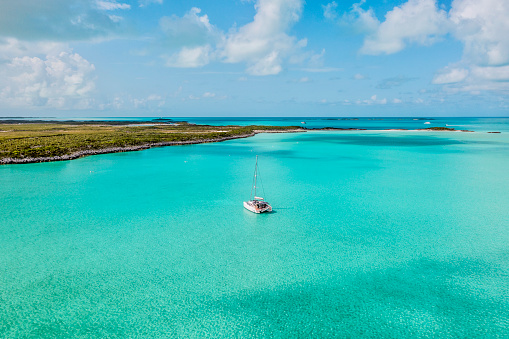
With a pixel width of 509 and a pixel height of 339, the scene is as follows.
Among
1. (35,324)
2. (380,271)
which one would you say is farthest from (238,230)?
(35,324)

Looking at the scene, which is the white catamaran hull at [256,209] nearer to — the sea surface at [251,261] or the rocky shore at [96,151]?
the sea surface at [251,261]

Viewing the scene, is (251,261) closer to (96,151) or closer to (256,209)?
(256,209)

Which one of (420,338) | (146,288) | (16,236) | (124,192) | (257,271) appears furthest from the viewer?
(124,192)

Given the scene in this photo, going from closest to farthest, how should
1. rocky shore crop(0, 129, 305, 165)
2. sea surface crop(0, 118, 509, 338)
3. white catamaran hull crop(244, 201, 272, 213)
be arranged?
sea surface crop(0, 118, 509, 338) → white catamaran hull crop(244, 201, 272, 213) → rocky shore crop(0, 129, 305, 165)

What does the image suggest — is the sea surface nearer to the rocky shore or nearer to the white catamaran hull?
the white catamaran hull

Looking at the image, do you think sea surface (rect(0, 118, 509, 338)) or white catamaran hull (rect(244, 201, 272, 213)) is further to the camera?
white catamaran hull (rect(244, 201, 272, 213))

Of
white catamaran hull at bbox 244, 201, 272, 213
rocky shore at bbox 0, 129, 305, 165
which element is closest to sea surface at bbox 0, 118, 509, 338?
white catamaran hull at bbox 244, 201, 272, 213

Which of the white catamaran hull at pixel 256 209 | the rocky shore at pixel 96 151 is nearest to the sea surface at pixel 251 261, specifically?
the white catamaran hull at pixel 256 209

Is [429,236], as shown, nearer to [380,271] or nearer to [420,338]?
[380,271]
